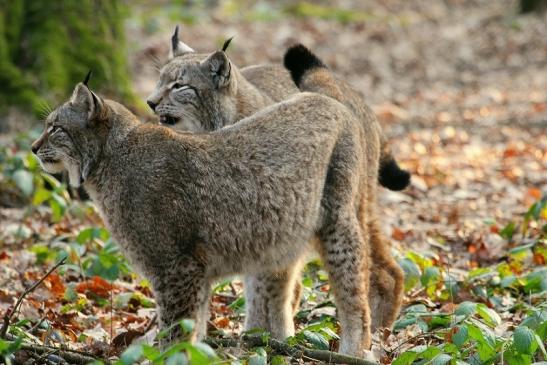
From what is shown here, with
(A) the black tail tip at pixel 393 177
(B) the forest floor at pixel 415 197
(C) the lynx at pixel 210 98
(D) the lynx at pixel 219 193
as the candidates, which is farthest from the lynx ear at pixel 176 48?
(D) the lynx at pixel 219 193

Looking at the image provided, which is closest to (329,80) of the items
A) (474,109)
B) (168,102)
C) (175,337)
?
(168,102)

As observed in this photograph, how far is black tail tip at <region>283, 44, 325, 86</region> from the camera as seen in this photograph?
672cm

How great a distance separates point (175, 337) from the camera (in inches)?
200

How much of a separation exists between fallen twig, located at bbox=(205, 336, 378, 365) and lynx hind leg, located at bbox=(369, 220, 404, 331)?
3.98 feet

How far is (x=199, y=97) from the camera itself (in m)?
6.88

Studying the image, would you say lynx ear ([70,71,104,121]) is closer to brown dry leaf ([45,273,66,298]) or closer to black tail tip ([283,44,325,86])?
brown dry leaf ([45,273,66,298])

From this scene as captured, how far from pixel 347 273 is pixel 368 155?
39.7 inches

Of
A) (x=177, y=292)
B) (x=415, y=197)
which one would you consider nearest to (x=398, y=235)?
(x=415, y=197)

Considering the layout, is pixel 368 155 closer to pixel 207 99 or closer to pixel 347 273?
pixel 347 273

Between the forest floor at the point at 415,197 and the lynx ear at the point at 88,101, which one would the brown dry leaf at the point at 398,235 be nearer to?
the forest floor at the point at 415,197

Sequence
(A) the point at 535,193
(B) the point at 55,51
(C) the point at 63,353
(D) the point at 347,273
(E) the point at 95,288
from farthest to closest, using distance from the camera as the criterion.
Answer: (B) the point at 55,51, (A) the point at 535,193, (E) the point at 95,288, (D) the point at 347,273, (C) the point at 63,353

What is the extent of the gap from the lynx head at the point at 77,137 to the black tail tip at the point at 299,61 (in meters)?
1.72

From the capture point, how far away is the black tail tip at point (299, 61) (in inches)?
265

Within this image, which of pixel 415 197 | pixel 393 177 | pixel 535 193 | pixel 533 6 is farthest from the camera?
pixel 533 6
